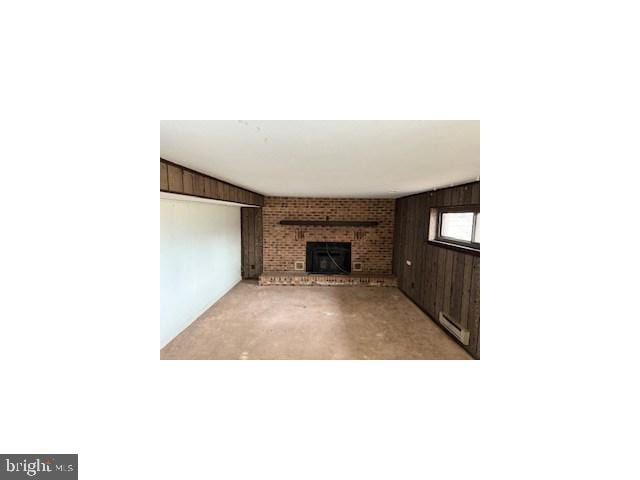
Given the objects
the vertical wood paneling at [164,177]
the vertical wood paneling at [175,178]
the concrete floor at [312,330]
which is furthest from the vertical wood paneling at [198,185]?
the concrete floor at [312,330]

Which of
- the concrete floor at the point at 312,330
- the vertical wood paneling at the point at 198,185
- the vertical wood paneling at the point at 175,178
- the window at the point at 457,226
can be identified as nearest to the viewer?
the vertical wood paneling at the point at 175,178

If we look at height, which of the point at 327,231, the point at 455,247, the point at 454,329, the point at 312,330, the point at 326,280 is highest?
the point at 327,231

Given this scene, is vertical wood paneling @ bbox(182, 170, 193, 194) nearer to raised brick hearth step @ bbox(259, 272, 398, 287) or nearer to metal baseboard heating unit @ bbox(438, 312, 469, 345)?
metal baseboard heating unit @ bbox(438, 312, 469, 345)

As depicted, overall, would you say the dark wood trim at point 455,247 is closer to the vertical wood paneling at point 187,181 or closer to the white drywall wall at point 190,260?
the vertical wood paneling at point 187,181

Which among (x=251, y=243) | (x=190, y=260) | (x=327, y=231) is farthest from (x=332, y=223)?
(x=190, y=260)

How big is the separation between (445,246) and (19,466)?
3.90 meters

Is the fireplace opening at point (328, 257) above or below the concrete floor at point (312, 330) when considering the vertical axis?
above

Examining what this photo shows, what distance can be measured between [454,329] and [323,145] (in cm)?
286

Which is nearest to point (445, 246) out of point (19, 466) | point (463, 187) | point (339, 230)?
point (463, 187)

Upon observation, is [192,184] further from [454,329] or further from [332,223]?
[332,223]

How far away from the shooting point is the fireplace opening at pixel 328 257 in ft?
18.5

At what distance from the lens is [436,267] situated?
3598mm

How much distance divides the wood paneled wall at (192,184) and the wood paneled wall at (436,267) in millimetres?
2995

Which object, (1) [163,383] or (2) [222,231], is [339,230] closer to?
(2) [222,231]
